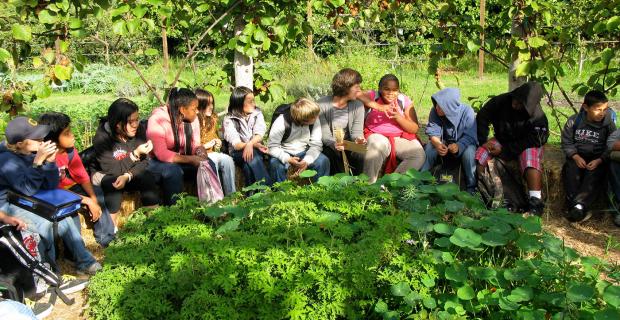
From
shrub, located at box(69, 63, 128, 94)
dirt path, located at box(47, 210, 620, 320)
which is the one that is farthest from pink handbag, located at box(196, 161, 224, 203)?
shrub, located at box(69, 63, 128, 94)

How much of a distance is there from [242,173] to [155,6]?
162cm

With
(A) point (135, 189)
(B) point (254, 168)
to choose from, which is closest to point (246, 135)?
(B) point (254, 168)

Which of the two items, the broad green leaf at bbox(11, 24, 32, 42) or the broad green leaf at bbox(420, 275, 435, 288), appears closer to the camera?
the broad green leaf at bbox(420, 275, 435, 288)

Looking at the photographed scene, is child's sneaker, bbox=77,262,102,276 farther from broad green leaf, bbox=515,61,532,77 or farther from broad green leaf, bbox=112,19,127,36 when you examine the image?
broad green leaf, bbox=515,61,532,77

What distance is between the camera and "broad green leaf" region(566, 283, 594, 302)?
250cm

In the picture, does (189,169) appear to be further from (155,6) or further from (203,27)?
(203,27)

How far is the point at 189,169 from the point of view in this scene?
→ 5.06 m

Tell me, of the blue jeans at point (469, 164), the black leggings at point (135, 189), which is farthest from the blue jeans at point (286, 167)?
the blue jeans at point (469, 164)

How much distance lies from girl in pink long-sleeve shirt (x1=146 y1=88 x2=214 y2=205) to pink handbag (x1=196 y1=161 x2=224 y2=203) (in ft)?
0.27

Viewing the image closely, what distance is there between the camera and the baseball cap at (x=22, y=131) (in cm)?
390

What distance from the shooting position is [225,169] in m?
5.13

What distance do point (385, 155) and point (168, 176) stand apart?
6.21 ft

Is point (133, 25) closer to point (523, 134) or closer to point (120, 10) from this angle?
point (120, 10)

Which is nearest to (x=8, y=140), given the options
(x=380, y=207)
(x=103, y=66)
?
(x=380, y=207)
